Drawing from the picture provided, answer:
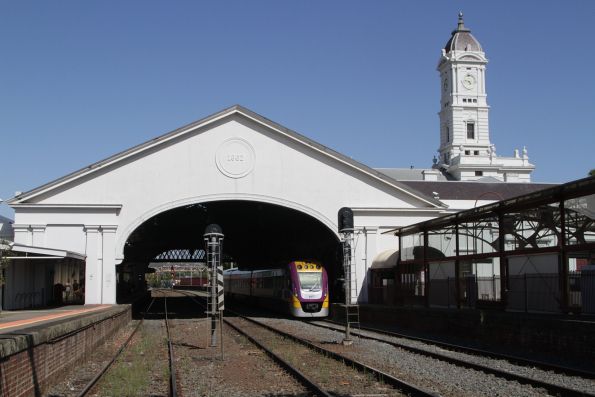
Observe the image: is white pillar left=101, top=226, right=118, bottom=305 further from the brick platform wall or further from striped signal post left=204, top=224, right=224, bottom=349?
the brick platform wall

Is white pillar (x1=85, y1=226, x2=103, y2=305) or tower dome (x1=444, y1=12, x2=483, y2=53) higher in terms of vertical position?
tower dome (x1=444, y1=12, x2=483, y2=53)

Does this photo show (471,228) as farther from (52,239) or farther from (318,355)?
(52,239)

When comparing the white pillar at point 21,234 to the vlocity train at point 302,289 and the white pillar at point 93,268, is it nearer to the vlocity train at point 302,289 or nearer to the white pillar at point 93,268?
the white pillar at point 93,268

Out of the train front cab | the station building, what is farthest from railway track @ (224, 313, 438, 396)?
the station building

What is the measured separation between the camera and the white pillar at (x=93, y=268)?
34.9m

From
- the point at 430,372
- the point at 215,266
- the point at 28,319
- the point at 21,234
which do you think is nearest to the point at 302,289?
the point at 21,234

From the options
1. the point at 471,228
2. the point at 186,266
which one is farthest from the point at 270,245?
the point at 186,266

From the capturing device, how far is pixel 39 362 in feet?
39.3

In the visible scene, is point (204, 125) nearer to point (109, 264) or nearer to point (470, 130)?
point (109, 264)

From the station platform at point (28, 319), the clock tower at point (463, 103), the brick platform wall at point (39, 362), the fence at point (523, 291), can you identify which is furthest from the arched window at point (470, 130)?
the brick platform wall at point (39, 362)

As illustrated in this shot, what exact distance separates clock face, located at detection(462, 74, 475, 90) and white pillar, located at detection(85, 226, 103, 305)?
296 ft

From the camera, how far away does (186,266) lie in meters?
150

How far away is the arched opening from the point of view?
43.8 meters

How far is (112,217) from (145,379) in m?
21.8
